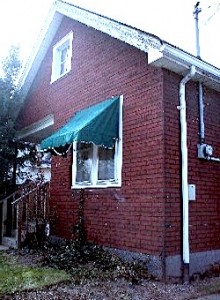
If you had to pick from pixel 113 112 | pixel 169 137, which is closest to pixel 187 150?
pixel 169 137

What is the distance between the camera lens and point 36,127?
12828 mm

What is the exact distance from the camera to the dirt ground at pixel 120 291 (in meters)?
5.30

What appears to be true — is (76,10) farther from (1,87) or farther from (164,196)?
(164,196)

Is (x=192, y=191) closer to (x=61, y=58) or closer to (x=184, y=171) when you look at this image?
(x=184, y=171)

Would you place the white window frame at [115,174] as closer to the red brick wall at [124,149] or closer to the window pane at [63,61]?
the red brick wall at [124,149]

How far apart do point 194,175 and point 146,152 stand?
108 cm

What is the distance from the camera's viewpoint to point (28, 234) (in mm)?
9828

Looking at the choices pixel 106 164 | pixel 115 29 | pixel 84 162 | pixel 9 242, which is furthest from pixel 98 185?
pixel 9 242

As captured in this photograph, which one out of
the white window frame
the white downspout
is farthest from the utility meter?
the white window frame

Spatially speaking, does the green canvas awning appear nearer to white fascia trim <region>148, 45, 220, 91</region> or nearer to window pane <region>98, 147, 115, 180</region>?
window pane <region>98, 147, 115, 180</region>

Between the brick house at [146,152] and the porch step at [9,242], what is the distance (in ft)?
4.63

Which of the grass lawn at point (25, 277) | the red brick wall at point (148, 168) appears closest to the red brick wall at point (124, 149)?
the red brick wall at point (148, 168)

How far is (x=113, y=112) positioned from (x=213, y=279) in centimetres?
390

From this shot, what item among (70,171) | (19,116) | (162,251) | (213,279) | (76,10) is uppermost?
(76,10)
